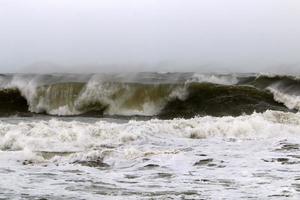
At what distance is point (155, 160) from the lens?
9.73 meters

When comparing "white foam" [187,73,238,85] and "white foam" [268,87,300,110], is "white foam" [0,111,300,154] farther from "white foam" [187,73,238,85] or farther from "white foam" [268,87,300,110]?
"white foam" [187,73,238,85]

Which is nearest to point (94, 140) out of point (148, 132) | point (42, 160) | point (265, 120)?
point (148, 132)

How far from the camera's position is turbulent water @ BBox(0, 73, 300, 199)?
757 centimetres

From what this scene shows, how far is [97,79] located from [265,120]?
11.4 meters

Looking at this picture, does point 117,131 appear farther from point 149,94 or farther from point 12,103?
point 12,103

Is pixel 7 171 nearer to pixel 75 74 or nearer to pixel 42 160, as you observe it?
pixel 42 160

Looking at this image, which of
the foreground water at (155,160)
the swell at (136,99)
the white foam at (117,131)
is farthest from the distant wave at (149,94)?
the foreground water at (155,160)

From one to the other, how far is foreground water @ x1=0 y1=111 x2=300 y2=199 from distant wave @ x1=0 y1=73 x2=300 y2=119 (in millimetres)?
5755

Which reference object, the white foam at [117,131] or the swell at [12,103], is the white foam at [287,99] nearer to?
the white foam at [117,131]

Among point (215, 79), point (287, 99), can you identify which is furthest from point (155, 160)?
point (215, 79)

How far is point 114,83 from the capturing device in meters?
24.4

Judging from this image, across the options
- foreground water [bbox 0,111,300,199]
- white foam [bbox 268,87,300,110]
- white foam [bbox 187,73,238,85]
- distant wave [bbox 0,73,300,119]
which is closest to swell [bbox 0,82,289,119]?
distant wave [bbox 0,73,300,119]

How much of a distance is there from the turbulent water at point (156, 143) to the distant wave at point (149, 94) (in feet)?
0.15

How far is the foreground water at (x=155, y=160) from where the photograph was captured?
289 inches
